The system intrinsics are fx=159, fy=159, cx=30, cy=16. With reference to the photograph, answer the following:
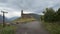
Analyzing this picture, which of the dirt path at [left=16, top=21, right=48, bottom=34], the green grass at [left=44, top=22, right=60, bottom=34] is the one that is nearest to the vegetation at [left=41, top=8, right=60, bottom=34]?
the green grass at [left=44, top=22, right=60, bottom=34]

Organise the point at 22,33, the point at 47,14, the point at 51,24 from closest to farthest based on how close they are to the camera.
Answer: 1. the point at 22,33
2. the point at 51,24
3. the point at 47,14

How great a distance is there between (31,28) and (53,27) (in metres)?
2.28

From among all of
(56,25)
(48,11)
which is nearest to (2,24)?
(48,11)

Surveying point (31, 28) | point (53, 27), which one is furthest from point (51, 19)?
point (31, 28)

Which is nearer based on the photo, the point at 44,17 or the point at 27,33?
the point at 27,33

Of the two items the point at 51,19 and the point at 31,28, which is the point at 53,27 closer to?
the point at 51,19

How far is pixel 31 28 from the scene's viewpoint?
15.0 metres

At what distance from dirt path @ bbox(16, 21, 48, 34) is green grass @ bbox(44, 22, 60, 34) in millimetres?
578

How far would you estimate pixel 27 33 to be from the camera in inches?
531

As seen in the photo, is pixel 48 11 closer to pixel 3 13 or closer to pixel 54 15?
pixel 54 15

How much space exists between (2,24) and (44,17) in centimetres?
770

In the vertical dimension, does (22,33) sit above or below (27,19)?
below

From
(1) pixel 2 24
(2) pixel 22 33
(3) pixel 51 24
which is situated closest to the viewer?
(2) pixel 22 33

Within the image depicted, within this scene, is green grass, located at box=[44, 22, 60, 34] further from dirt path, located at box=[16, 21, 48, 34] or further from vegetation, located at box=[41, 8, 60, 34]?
dirt path, located at box=[16, 21, 48, 34]
